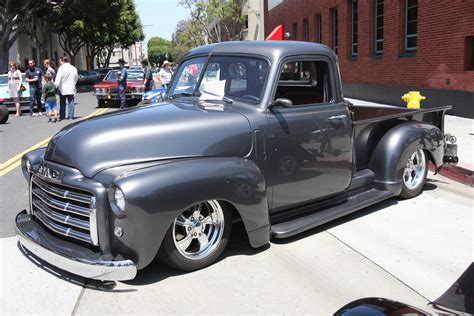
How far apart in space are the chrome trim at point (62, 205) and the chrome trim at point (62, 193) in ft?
0.19

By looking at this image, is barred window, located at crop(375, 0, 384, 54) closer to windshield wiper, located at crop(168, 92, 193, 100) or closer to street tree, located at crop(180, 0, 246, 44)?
windshield wiper, located at crop(168, 92, 193, 100)

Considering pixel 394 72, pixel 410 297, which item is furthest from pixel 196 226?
pixel 394 72

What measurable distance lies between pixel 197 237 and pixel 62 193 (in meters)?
1.12

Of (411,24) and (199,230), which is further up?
(411,24)

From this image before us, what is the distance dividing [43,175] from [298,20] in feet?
80.4

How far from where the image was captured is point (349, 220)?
535 centimetres

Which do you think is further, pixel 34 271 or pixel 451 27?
pixel 451 27

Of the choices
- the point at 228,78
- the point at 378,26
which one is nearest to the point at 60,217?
the point at 228,78

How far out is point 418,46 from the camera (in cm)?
1391

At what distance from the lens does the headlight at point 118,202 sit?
342 centimetres

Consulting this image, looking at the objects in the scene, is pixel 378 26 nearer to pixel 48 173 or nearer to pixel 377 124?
pixel 377 124

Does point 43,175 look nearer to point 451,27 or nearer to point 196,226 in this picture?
point 196,226

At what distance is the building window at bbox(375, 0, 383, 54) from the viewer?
16641 millimetres

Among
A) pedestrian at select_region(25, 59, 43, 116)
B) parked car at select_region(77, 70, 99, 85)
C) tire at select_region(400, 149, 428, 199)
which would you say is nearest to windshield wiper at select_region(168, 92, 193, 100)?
tire at select_region(400, 149, 428, 199)
